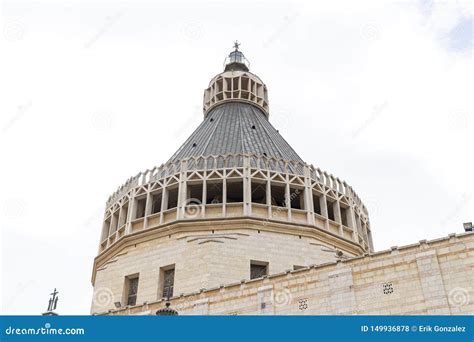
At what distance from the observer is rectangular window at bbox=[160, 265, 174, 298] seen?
109 ft

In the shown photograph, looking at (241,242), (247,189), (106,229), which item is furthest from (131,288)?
(247,189)

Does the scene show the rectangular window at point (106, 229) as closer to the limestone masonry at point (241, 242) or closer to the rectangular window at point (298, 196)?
the limestone masonry at point (241, 242)

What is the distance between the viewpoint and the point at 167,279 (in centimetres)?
3391

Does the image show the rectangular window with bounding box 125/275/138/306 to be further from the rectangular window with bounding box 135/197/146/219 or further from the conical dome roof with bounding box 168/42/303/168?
the conical dome roof with bounding box 168/42/303/168

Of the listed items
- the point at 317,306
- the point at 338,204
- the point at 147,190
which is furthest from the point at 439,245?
the point at 147,190

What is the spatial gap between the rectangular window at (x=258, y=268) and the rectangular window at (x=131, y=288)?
7414 mm

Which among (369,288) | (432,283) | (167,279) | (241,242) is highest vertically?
(241,242)

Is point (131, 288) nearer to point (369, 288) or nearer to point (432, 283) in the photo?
point (369, 288)

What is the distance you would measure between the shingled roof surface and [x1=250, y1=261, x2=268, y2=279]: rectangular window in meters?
9.76

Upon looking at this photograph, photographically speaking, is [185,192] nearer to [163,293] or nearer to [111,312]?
[163,293]

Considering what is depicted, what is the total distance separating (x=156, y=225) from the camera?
35531 mm

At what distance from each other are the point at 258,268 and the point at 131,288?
26.9ft

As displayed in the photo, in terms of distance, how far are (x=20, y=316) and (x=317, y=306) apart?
12.9 meters

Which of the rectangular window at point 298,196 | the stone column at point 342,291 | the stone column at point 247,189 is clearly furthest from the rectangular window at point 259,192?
the stone column at point 342,291
